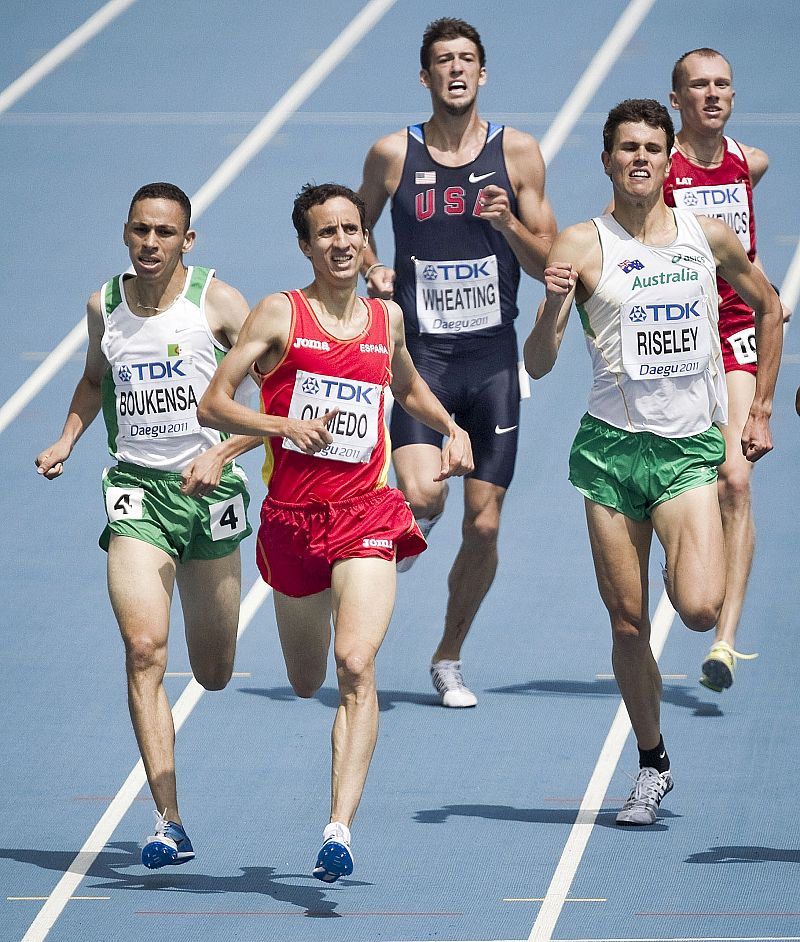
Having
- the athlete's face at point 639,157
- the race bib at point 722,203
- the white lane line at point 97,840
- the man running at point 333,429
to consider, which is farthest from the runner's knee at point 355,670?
the race bib at point 722,203

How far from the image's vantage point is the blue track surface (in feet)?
20.5

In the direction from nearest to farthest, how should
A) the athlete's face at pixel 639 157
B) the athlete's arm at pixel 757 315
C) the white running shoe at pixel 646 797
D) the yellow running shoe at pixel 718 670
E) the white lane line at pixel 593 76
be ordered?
1. the athlete's face at pixel 639 157
2. the athlete's arm at pixel 757 315
3. the white running shoe at pixel 646 797
4. the yellow running shoe at pixel 718 670
5. the white lane line at pixel 593 76

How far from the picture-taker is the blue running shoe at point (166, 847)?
6.06 meters

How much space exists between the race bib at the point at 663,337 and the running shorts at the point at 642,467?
234 mm

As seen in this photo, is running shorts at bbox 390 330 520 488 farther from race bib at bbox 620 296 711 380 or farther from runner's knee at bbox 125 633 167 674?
runner's knee at bbox 125 633 167 674

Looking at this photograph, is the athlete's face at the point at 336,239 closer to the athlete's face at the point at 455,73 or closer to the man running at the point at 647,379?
the man running at the point at 647,379

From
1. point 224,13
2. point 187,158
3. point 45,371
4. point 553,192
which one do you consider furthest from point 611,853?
point 224,13

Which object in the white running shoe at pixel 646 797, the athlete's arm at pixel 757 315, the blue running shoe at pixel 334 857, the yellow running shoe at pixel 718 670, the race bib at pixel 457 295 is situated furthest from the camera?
the race bib at pixel 457 295

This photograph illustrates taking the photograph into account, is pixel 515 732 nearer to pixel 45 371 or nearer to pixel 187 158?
pixel 45 371

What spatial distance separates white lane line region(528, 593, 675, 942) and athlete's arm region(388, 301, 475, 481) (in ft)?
4.51

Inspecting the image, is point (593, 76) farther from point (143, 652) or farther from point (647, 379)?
point (143, 652)

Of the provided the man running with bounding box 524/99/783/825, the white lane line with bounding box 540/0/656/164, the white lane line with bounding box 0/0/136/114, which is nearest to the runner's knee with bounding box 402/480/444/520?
the man running with bounding box 524/99/783/825

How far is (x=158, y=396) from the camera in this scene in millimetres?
6543

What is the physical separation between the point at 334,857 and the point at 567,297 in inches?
79.1
